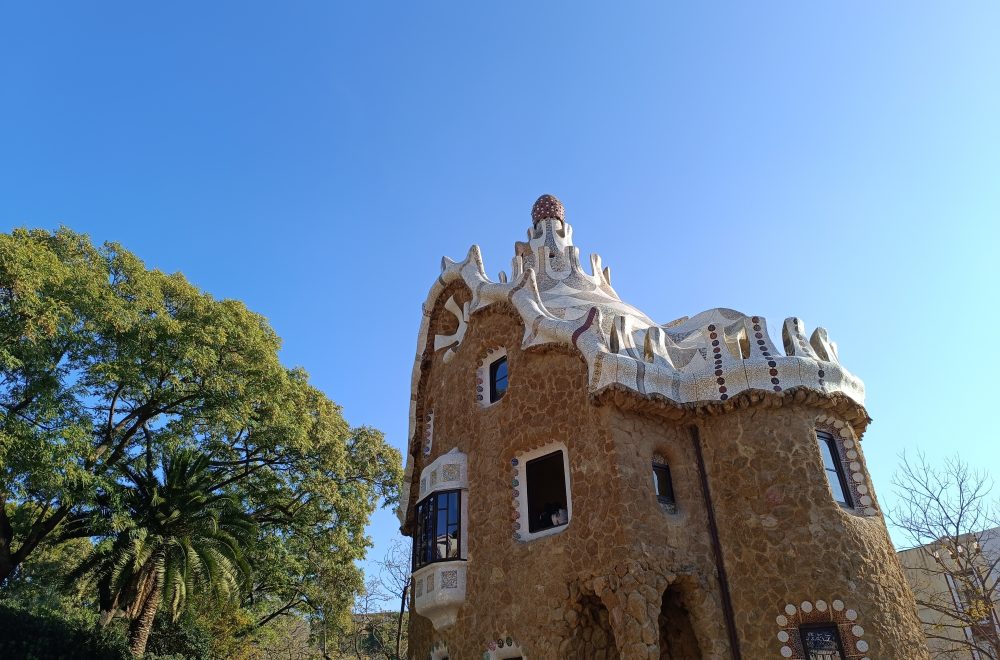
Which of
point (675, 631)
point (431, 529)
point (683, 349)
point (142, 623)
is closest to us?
point (675, 631)

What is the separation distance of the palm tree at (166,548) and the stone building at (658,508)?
429 cm

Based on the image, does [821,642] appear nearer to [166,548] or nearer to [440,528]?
[440,528]

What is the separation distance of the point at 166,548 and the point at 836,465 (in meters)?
12.1

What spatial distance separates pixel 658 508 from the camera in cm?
973

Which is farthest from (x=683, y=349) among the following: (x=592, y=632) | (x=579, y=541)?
(x=592, y=632)

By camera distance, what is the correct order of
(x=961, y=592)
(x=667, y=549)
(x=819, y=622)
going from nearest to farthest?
1. (x=819, y=622)
2. (x=667, y=549)
3. (x=961, y=592)

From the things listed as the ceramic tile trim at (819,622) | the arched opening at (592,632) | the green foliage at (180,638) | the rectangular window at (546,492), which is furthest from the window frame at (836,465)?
the green foliage at (180,638)

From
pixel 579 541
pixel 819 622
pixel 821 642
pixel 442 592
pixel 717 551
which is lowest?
pixel 821 642

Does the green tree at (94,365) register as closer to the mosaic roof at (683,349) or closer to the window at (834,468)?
the mosaic roof at (683,349)

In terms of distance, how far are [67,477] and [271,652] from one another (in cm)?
2080

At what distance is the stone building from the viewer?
29.6 ft

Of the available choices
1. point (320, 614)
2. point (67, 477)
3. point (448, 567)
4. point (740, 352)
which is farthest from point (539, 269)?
point (320, 614)

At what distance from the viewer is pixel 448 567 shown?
11.4 meters

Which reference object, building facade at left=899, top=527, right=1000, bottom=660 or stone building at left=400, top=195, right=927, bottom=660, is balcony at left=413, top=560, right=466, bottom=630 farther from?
building facade at left=899, top=527, right=1000, bottom=660
